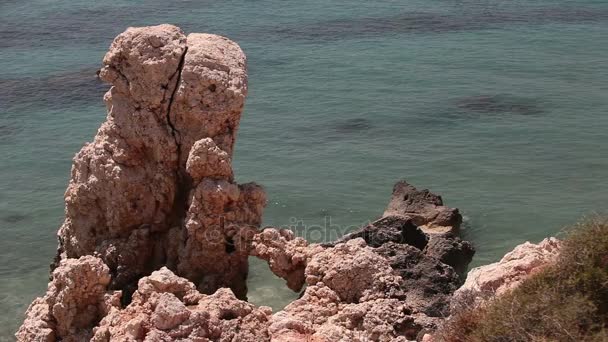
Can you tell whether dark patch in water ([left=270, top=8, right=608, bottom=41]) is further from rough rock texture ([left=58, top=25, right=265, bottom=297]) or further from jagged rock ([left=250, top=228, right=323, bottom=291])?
jagged rock ([left=250, top=228, right=323, bottom=291])

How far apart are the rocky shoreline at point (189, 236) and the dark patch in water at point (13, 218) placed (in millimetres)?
7925

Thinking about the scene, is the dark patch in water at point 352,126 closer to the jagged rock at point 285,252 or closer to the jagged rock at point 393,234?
the jagged rock at point 393,234

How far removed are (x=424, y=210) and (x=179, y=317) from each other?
9057mm

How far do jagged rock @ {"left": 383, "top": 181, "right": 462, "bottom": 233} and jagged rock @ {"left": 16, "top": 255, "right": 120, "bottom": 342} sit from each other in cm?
752

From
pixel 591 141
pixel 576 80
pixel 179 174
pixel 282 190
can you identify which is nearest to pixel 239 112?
pixel 179 174

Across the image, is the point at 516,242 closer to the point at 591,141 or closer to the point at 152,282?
the point at 591,141

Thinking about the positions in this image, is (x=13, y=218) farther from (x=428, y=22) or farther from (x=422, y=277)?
(x=428, y=22)

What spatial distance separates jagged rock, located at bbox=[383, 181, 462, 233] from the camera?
1811 centimetres

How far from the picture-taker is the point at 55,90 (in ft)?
104

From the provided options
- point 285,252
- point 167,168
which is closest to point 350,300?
point 285,252

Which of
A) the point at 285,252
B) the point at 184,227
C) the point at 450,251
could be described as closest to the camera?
the point at 285,252

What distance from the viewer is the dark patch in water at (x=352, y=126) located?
1064 inches

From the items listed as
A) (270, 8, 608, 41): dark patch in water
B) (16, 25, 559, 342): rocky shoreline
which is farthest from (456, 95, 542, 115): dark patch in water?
(16, 25, 559, 342): rocky shoreline

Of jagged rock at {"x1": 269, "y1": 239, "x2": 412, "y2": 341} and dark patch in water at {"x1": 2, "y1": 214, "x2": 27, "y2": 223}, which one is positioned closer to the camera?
jagged rock at {"x1": 269, "y1": 239, "x2": 412, "y2": 341}
